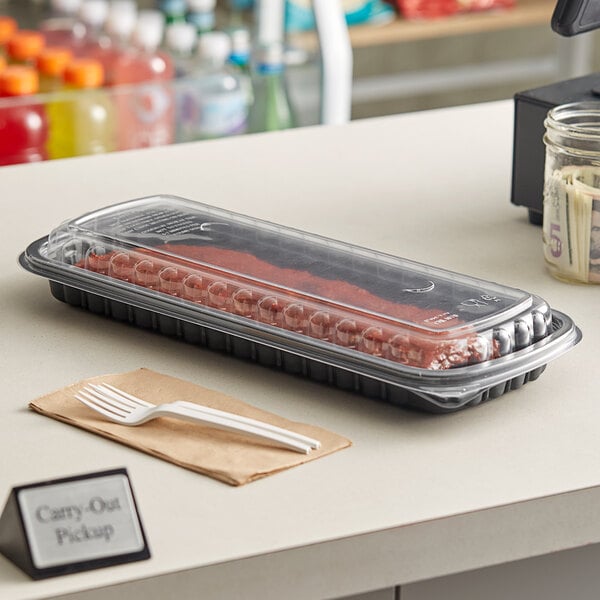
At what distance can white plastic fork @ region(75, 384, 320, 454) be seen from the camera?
0.80 m

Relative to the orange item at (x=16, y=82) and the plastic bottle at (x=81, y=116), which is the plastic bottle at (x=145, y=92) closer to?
the plastic bottle at (x=81, y=116)

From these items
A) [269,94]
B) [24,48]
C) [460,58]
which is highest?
[24,48]

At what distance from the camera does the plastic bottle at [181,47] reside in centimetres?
229

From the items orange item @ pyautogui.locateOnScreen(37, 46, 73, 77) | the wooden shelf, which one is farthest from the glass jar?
the wooden shelf

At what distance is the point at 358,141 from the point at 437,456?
29.9 inches

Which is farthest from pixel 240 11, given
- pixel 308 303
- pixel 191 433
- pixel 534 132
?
pixel 191 433

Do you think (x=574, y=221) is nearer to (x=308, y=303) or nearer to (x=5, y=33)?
(x=308, y=303)

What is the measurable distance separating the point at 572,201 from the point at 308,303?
0.93 feet

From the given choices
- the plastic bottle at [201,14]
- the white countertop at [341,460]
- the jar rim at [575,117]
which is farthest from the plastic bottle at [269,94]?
the jar rim at [575,117]

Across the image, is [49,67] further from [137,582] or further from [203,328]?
[137,582]

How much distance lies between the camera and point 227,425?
803 millimetres

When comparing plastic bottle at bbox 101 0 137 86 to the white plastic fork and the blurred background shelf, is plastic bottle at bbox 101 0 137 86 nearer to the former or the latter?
the blurred background shelf

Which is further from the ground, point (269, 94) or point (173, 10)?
point (173, 10)

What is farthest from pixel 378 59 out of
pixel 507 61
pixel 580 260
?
pixel 580 260
